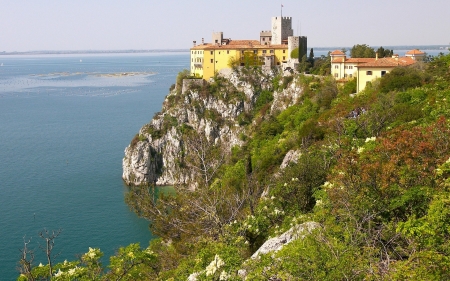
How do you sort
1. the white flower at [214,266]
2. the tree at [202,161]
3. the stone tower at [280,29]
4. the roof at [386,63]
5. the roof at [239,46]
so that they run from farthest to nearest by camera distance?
1. the stone tower at [280,29]
2. the roof at [239,46]
3. the roof at [386,63]
4. the tree at [202,161]
5. the white flower at [214,266]

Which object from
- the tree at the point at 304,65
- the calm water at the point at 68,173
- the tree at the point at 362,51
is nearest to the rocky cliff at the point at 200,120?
the tree at the point at 304,65

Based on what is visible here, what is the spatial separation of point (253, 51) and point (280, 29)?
4612 millimetres

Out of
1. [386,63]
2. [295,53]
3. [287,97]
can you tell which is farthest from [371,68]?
[295,53]

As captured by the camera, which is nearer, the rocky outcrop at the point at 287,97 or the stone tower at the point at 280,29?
the rocky outcrop at the point at 287,97

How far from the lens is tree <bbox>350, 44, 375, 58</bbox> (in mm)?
46750

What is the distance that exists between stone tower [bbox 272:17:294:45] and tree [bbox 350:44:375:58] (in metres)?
11.2

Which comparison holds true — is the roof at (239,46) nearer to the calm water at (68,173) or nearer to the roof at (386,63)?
the calm water at (68,173)

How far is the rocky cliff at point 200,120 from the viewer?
172 feet

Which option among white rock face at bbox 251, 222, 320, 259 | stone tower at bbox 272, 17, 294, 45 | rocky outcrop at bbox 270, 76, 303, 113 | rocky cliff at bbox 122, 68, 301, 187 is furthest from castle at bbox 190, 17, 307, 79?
white rock face at bbox 251, 222, 320, 259

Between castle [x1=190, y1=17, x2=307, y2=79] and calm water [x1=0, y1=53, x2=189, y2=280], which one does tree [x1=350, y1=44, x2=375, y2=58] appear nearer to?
castle [x1=190, y1=17, x2=307, y2=79]

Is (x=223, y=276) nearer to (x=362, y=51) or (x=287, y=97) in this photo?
(x=287, y=97)

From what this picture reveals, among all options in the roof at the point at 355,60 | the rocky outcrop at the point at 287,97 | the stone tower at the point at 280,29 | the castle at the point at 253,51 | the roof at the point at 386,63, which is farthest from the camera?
the stone tower at the point at 280,29

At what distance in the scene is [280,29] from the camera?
57.2 meters

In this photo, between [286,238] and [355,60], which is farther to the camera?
[355,60]
